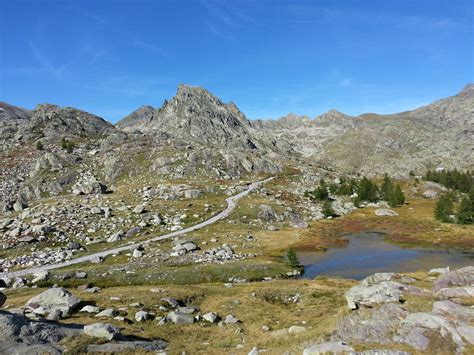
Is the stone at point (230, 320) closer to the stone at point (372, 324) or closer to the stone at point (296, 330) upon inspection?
the stone at point (296, 330)

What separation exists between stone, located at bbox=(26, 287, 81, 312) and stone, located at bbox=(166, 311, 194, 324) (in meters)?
10.2

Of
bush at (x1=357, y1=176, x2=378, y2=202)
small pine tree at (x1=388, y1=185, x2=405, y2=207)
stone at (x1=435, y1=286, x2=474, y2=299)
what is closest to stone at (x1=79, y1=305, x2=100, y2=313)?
stone at (x1=435, y1=286, x2=474, y2=299)

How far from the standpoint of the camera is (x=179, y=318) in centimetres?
3562

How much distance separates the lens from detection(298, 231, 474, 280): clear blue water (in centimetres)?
6538

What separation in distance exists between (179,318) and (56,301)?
13.2m

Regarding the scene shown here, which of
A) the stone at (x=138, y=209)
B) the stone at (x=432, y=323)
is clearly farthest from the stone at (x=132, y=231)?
the stone at (x=432, y=323)

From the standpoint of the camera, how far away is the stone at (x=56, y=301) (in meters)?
36.0

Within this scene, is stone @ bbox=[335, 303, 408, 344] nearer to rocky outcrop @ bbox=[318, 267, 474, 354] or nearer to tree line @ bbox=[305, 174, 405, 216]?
rocky outcrop @ bbox=[318, 267, 474, 354]

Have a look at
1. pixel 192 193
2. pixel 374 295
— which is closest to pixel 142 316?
pixel 374 295

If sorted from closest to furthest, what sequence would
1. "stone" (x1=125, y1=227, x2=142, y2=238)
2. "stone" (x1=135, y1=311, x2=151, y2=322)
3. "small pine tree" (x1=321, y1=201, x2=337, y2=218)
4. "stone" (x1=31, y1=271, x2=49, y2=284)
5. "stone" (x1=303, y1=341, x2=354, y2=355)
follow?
"stone" (x1=303, y1=341, x2=354, y2=355), "stone" (x1=135, y1=311, x2=151, y2=322), "stone" (x1=31, y1=271, x2=49, y2=284), "stone" (x1=125, y1=227, x2=142, y2=238), "small pine tree" (x1=321, y1=201, x2=337, y2=218)

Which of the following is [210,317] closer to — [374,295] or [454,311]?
[374,295]

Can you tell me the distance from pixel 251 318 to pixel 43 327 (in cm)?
2063

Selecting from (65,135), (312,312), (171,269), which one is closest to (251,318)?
(312,312)

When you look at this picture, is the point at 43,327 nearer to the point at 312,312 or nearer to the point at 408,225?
the point at 312,312
